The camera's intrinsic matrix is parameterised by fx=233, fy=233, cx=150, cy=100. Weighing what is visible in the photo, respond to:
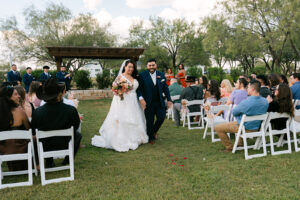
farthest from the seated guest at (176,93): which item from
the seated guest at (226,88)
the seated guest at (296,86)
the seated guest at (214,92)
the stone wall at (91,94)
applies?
the stone wall at (91,94)

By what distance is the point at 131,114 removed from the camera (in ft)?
18.9

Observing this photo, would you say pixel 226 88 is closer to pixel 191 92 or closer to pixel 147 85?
pixel 191 92

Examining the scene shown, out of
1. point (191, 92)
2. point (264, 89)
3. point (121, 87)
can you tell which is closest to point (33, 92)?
point (121, 87)

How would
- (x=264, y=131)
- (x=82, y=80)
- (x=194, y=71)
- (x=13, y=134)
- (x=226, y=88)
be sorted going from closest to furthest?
(x=13, y=134) → (x=264, y=131) → (x=226, y=88) → (x=82, y=80) → (x=194, y=71)

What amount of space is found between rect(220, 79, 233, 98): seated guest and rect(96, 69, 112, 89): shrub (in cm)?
1315

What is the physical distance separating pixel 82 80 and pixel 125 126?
14.2 m

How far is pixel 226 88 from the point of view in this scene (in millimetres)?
7215

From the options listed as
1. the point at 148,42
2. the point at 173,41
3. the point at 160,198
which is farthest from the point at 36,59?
the point at 160,198

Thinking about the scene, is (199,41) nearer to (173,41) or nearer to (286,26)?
(173,41)

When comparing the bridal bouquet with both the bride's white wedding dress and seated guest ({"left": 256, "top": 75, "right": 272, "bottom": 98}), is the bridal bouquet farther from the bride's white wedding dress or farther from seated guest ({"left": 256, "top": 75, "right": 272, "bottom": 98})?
seated guest ({"left": 256, "top": 75, "right": 272, "bottom": 98})

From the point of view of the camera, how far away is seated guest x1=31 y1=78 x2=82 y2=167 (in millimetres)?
3885

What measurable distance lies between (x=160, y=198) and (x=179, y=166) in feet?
4.22

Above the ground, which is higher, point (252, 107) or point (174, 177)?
point (252, 107)

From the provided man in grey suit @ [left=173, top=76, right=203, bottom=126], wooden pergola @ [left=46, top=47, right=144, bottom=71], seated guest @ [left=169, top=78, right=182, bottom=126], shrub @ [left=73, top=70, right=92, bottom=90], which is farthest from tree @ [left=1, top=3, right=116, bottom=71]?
man in grey suit @ [left=173, top=76, right=203, bottom=126]
